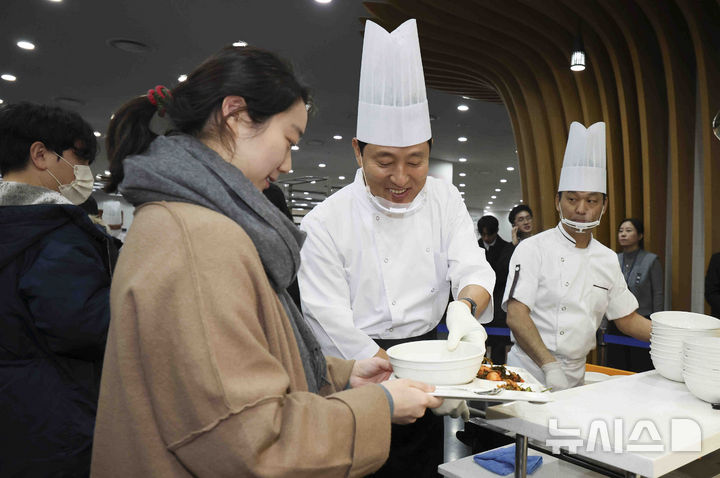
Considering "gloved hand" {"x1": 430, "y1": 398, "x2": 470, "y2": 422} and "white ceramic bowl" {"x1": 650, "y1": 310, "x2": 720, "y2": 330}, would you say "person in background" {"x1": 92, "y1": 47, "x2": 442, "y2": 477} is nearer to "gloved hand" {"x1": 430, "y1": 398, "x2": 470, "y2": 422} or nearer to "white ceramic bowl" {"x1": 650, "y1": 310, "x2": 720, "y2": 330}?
"gloved hand" {"x1": 430, "y1": 398, "x2": 470, "y2": 422}

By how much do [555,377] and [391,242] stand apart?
87cm

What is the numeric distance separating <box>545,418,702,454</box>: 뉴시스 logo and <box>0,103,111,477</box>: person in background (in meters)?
1.15

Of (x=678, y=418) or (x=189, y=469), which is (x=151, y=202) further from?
(x=678, y=418)

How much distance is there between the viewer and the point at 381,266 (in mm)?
1770

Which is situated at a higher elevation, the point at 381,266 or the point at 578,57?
the point at 578,57

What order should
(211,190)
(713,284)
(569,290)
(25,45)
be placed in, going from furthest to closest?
(25,45), (713,284), (569,290), (211,190)

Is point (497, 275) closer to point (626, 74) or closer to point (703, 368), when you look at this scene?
point (626, 74)

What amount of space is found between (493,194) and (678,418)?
1848 centimetres

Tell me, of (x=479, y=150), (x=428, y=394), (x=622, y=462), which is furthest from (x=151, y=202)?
(x=479, y=150)

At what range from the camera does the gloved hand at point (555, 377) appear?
197 centimetres

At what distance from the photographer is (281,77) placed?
0.93 meters

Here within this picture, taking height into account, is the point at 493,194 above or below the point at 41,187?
above

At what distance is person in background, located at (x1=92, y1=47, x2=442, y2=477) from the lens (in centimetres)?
68

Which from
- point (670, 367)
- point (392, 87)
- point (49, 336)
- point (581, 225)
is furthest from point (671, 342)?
point (49, 336)
